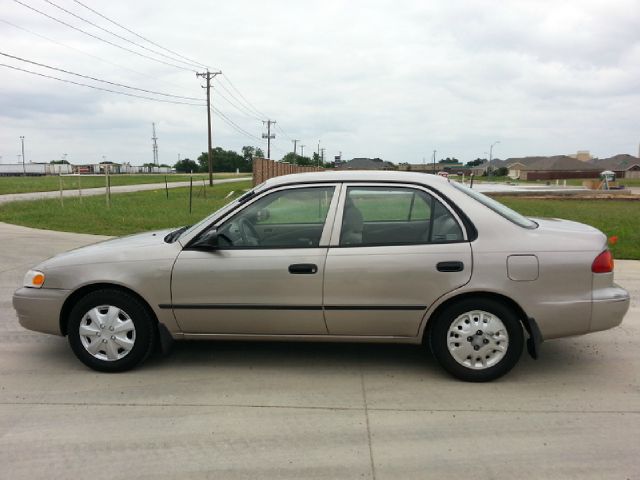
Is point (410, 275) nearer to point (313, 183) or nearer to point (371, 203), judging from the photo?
point (371, 203)

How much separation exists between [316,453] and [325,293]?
115 centimetres

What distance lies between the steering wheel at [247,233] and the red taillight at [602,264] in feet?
7.96

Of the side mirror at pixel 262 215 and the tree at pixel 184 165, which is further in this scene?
the tree at pixel 184 165

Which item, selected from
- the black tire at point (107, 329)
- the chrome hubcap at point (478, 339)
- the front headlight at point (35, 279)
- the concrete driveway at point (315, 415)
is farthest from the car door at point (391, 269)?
the front headlight at point (35, 279)

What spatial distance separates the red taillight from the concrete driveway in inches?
33.7

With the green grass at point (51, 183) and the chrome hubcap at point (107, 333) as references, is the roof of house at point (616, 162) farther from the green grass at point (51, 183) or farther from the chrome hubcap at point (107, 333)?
the chrome hubcap at point (107, 333)

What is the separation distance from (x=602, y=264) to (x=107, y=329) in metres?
3.62

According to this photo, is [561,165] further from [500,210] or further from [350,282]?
[350,282]

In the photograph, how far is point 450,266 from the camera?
372 centimetres

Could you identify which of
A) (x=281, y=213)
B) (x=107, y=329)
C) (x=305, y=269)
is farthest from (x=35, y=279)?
(x=305, y=269)

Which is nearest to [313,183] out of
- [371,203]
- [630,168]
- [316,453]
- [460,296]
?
[371,203]

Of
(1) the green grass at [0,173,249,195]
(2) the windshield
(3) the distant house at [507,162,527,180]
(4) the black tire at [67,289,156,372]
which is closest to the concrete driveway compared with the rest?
(4) the black tire at [67,289,156,372]

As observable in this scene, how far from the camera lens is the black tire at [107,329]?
156 inches

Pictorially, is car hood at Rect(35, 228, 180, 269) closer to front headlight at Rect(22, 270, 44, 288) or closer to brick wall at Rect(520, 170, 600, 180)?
front headlight at Rect(22, 270, 44, 288)
